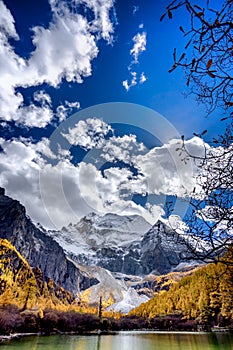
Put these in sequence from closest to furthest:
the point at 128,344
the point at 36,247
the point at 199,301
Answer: the point at 128,344
the point at 199,301
the point at 36,247

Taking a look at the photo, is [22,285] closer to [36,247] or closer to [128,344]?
[128,344]

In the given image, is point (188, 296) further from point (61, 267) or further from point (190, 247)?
point (61, 267)

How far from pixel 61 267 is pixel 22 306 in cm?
12485

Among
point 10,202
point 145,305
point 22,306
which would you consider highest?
point 10,202

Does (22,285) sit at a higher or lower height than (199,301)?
higher

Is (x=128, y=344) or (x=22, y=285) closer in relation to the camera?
(x=128, y=344)

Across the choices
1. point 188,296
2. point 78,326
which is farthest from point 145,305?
point 78,326

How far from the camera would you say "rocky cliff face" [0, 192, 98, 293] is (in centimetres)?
13112

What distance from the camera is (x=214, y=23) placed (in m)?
1.73

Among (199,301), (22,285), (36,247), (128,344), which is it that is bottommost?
(128,344)

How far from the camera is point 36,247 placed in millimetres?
153000

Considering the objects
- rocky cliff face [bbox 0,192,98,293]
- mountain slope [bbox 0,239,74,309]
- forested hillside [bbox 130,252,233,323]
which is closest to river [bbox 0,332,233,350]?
forested hillside [bbox 130,252,233,323]

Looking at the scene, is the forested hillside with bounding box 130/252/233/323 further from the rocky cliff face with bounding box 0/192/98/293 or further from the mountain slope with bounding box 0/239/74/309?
the rocky cliff face with bounding box 0/192/98/293

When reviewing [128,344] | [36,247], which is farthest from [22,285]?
[36,247]
